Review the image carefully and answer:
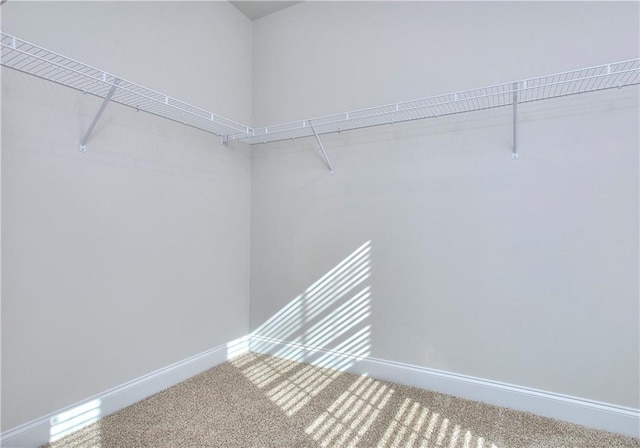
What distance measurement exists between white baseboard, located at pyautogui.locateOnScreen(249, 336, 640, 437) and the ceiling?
2395 mm

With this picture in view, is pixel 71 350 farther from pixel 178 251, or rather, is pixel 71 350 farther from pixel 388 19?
pixel 388 19

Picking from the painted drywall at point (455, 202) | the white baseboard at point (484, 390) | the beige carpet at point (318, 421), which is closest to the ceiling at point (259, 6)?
the painted drywall at point (455, 202)

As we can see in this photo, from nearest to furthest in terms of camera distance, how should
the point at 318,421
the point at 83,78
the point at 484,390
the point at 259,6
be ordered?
the point at 83,78 → the point at 318,421 → the point at 484,390 → the point at 259,6

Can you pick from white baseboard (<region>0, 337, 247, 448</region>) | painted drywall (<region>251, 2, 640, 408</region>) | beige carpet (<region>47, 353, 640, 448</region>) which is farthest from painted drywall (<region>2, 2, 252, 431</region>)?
painted drywall (<region>251, 2, 640, 408</region>)

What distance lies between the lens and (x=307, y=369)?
2.31 metres

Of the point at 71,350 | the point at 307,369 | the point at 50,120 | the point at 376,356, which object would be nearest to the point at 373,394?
the point at 376,356

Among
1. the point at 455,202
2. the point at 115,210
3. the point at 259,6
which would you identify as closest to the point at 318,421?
the point at 455,202

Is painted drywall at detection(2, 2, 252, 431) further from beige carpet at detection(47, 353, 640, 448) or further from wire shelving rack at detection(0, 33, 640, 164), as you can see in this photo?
beige carpet at detection(47, 353, 640, 448)

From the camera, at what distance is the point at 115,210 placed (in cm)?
177

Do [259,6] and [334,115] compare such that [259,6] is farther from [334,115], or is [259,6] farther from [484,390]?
[484,390]

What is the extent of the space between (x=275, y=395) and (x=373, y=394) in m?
0.55

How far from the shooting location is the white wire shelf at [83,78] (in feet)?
4.26

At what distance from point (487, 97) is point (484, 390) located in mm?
1532

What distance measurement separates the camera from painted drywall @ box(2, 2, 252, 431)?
4.75ft
